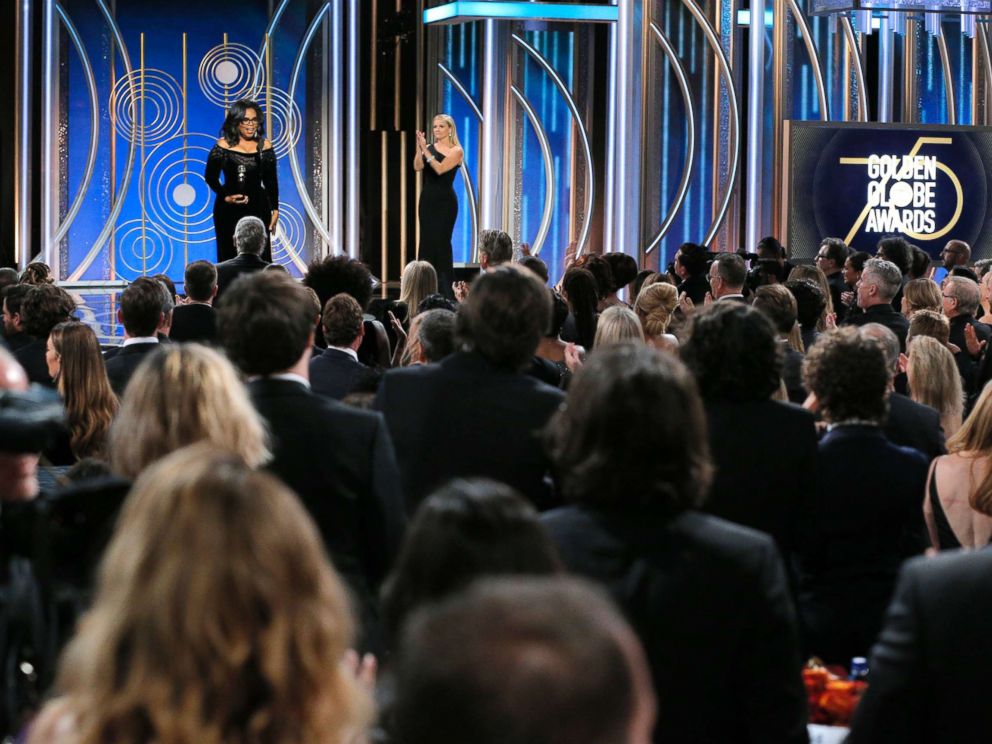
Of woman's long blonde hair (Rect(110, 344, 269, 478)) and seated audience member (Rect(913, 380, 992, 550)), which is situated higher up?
woman's long blonde hair (Rect(110, 344, 269, 478))

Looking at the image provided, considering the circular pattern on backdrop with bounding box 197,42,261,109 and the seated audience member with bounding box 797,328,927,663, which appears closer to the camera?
the seated audience member with bounding box 797,328,927,663

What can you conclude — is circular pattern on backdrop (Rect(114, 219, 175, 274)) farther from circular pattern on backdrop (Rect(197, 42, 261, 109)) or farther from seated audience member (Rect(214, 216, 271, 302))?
seated audience member (Rect(214, 216, 271, 302))

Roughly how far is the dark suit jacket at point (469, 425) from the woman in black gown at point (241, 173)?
7.12 metres

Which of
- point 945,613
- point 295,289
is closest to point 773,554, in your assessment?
point 945,613

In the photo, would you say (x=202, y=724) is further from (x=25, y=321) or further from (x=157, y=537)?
(x=25, y=321)

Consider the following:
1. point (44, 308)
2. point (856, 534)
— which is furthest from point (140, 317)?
point (856, 534)

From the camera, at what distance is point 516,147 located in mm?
13258

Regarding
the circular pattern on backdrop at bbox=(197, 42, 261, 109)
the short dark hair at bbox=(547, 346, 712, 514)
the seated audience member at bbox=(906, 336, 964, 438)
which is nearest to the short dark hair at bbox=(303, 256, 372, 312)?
the seated audience member at bbox=(906, 336, 964, 438)

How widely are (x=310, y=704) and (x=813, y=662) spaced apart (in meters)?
1.89

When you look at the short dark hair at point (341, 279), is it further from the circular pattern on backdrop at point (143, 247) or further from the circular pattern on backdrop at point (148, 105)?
the circular pattern on backdrop at point (148, 105)

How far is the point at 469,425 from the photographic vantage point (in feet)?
11.2

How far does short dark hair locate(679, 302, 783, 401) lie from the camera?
3402mm

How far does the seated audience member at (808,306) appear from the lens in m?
6.77

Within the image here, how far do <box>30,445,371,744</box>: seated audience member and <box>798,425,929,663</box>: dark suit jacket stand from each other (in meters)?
2.13
